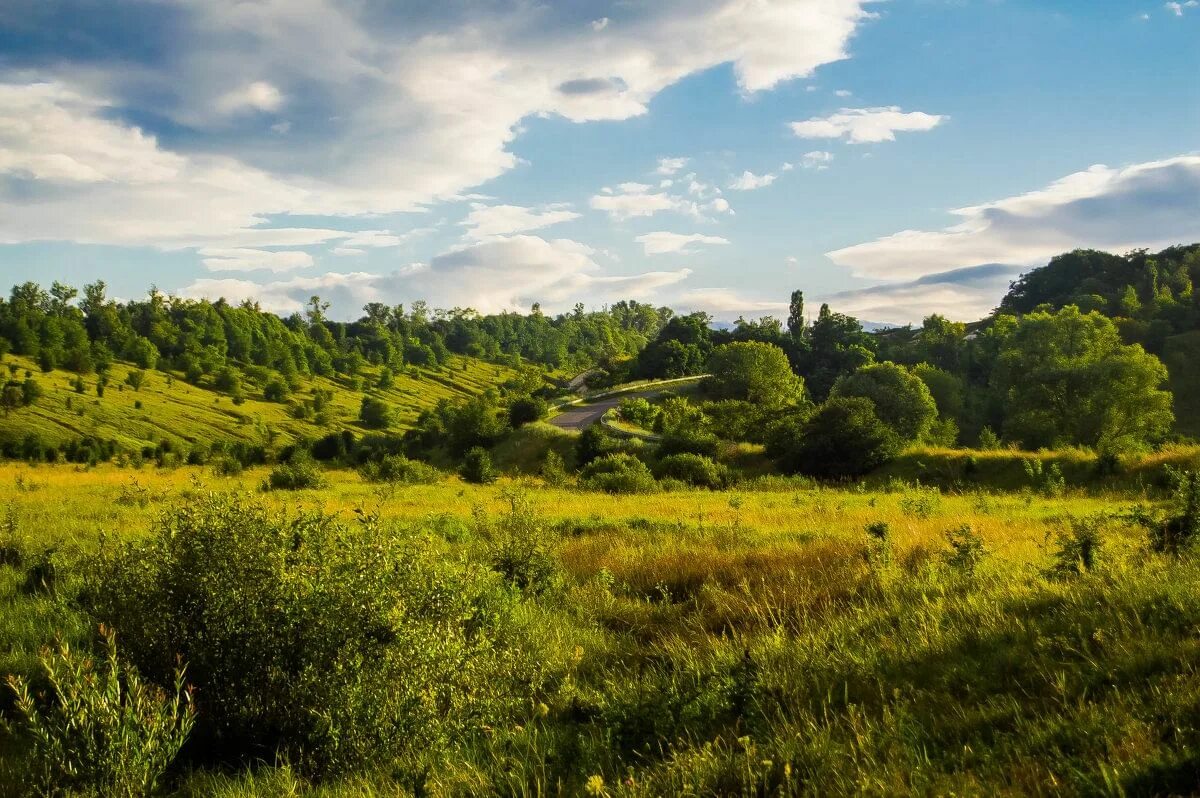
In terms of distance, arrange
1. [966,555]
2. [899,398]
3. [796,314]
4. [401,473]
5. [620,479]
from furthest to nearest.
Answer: [796,314] < [899,398] < [401,473] < [620,479] < [966,555]

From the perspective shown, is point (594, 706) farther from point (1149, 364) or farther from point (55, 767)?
point (1149, 364)

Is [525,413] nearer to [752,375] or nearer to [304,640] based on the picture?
[752,375]

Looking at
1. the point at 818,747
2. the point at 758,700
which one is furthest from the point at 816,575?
the point at 818,747

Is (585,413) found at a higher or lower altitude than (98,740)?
lower

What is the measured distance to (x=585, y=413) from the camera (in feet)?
240

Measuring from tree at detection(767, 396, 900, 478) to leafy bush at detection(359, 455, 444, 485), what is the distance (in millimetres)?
19796

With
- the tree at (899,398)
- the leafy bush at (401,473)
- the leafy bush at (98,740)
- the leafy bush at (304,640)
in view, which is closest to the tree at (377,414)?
the tree at (899,398)

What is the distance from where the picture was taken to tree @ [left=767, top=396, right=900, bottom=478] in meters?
35.9

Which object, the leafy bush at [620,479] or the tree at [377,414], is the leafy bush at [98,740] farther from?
the tree at [377,414]

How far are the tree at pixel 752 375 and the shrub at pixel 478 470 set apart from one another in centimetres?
4085

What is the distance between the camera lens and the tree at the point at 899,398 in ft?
187

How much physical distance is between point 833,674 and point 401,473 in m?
30.9

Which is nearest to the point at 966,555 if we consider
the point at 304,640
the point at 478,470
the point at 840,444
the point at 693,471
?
the point at 304,640

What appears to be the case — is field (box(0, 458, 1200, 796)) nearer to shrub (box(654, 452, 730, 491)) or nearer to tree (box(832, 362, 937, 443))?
shrub (box(654, 452, 730, 491))
